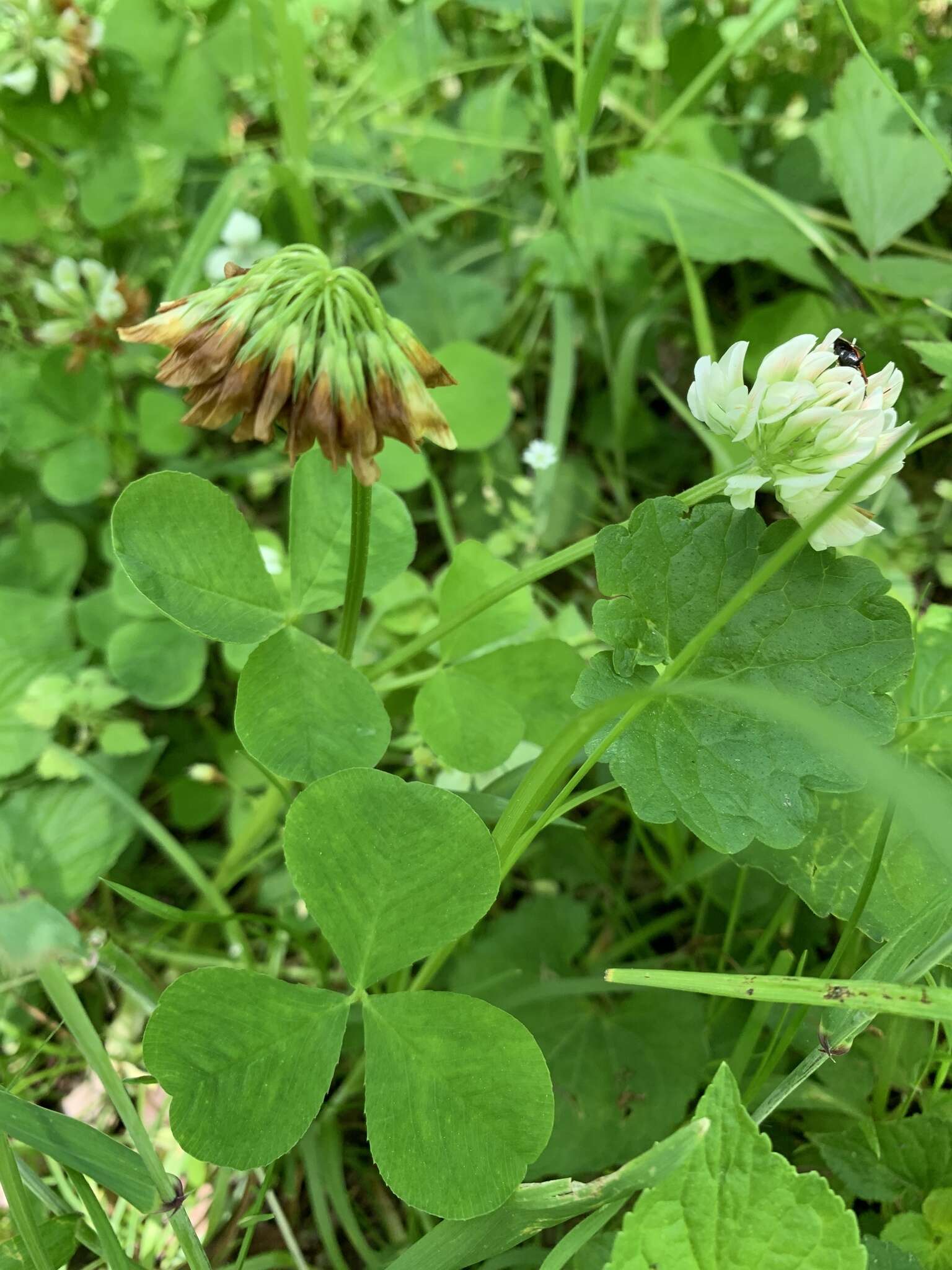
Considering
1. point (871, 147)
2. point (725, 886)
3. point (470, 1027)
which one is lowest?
point (725, 886)

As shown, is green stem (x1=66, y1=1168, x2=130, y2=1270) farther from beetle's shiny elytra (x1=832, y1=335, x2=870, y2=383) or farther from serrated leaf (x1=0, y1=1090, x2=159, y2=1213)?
beetle's shiny elytra (x1=832, y1=335, x2=870, y2=383)

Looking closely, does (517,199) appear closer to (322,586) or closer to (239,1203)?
(322,586)

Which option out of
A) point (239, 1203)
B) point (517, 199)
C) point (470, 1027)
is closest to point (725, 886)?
point (470, 1027)

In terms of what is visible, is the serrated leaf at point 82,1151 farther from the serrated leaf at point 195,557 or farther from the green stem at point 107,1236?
the serrated leaf at point 195,557

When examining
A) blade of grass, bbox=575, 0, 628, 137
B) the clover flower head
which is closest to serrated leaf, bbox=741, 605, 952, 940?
blade of grass, bbox=575, 0, 628, 137

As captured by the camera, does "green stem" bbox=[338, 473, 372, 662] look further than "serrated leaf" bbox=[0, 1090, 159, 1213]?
Yes

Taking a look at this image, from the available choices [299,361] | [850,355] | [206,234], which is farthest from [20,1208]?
[206,234]

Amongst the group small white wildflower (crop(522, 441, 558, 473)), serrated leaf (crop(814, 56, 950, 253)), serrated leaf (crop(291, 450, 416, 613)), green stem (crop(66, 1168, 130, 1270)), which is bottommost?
green stem (crop(66, 1168, 130, 1270))
